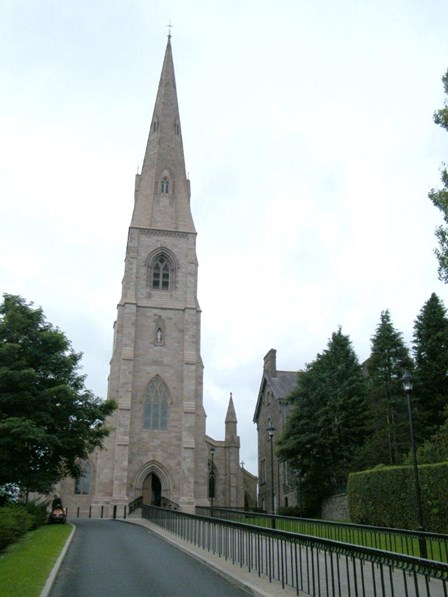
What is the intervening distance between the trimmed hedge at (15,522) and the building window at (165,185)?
31.4 metres

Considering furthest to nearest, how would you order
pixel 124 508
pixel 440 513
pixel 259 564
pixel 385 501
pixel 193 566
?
pixel 124 508 < pixel 385 501 < pixel 440 513 < pixel 193 566 < pixel 259 564

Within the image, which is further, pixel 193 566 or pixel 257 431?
pixel 257 431

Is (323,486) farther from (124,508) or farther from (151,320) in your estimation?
(151,320)

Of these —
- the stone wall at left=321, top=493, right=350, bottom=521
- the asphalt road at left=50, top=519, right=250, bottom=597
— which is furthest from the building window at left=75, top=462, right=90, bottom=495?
the asphalt road at left=50, top=519, right=250, bottom=597

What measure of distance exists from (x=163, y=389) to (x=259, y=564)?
33.0 metres

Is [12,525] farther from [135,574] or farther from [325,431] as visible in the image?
[325,431]

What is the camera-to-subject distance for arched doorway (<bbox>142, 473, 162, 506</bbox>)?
42094 mm

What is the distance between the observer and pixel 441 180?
20.0 m

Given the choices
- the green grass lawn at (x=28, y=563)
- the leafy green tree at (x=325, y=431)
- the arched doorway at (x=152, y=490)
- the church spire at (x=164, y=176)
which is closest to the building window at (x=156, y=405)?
the arched doorway at (x=152, y=490)

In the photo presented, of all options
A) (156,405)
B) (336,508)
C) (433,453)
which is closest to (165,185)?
(156,405)

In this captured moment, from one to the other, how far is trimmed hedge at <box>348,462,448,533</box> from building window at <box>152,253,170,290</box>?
25275mm

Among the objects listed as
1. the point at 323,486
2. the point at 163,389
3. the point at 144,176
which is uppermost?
the point at 144,176

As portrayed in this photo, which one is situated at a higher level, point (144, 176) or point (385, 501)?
point (144, 176)

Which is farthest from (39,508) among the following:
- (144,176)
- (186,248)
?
(144,176)
